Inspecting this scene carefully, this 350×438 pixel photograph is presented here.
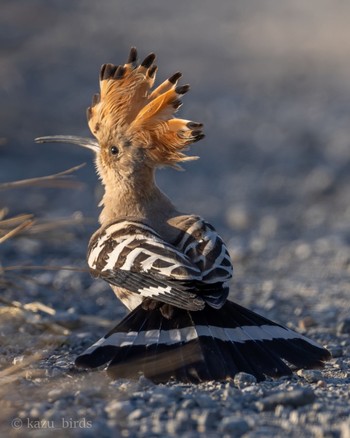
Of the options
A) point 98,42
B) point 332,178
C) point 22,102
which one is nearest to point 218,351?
point 332,178

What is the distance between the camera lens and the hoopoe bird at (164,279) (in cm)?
420

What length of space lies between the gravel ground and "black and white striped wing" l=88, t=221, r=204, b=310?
352 mm

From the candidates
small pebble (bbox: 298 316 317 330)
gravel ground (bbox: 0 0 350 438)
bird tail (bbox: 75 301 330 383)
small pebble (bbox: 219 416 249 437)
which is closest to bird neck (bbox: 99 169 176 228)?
gravel ground (bbox: 0 0 350 438)

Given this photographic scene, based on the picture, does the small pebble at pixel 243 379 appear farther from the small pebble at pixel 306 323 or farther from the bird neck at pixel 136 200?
the small pebble at pixel 306 323

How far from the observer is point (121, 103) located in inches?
206

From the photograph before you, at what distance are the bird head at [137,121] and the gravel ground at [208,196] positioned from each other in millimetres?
456

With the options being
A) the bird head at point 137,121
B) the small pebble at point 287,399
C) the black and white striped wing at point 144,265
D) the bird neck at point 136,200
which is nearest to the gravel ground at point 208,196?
the small pebble at point 287,399

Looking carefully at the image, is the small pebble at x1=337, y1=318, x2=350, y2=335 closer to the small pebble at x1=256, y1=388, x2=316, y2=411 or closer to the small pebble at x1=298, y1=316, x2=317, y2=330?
the small pebble at x1=298, y1=316, x2=317, y2=330

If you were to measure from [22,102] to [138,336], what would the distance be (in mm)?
7800

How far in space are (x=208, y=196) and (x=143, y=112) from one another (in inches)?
189

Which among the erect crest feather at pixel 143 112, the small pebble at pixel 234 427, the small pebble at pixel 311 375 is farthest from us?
the erect crest feather at pixel 143 112

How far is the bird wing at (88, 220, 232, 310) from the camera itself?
167 inches

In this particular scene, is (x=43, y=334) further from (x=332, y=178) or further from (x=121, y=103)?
(x=332, y=178)

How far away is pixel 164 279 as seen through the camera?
429 centimetres
